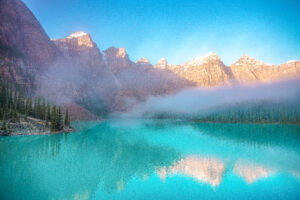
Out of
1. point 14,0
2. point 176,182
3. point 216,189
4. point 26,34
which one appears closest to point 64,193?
point 176,182

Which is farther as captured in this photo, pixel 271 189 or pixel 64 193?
pixel 271 189

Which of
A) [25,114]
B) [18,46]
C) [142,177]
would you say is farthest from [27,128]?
[18,46]

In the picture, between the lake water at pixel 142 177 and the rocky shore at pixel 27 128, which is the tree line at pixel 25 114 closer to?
the rocky shore at pixel 27 128

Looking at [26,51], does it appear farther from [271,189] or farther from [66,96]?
[271,189]

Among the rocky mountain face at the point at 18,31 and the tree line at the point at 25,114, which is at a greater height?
the rocky mountain face at the point at 18,31

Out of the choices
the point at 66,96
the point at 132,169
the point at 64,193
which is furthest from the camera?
the point at 66,96

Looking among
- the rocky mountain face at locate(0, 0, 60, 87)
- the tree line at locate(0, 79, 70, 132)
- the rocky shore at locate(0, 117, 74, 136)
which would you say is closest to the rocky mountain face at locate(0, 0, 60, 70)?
the rocky mountain face at locate(0, 0, 60, 87)

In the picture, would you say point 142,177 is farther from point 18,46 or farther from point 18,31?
point 18,31

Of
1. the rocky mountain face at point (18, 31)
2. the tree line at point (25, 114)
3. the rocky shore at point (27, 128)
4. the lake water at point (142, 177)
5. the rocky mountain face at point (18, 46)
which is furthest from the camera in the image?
the rocky mountain face at point (18, 31)

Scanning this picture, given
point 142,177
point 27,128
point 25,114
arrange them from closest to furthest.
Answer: point 142,177
point 27,128
point 25,114

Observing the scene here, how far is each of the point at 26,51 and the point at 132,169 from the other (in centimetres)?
20392

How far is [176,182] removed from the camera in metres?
23.2

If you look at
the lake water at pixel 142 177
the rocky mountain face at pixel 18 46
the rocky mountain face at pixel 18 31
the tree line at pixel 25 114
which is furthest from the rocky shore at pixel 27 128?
the rocky mountain face at pixel 18 31

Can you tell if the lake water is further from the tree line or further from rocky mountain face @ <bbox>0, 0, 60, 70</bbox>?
rocky mountain face @ <bbox>0, 0, 60, 70</bbox>
